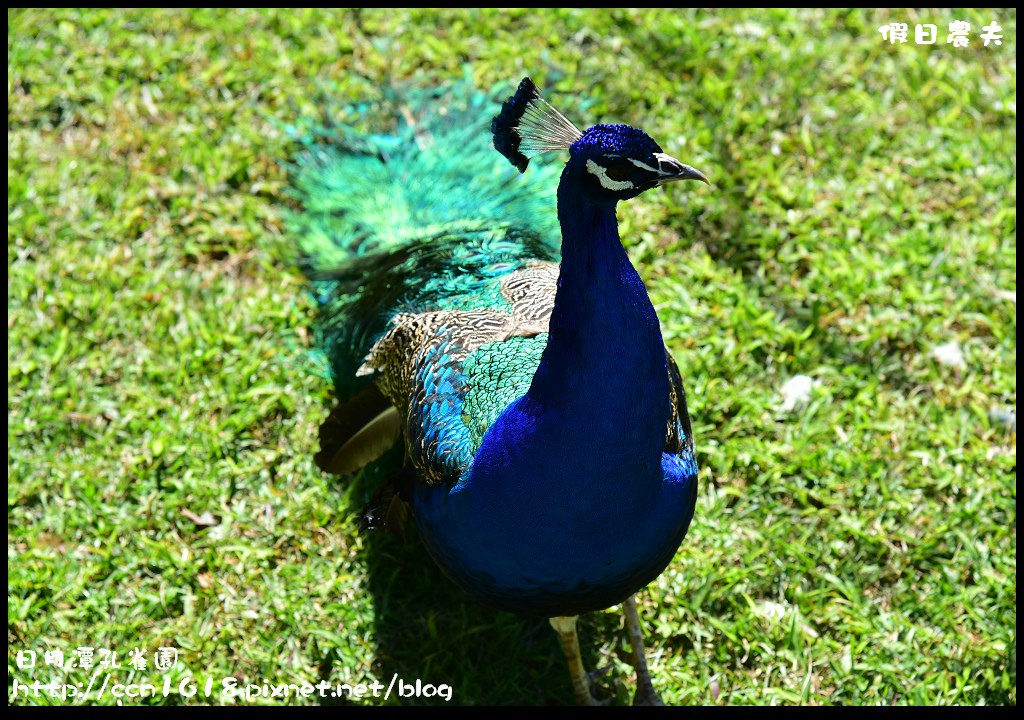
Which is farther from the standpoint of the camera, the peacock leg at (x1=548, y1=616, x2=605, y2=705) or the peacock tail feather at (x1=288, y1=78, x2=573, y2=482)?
the peacock leg at (x1=548, y1=616, x2=605, y2=705)

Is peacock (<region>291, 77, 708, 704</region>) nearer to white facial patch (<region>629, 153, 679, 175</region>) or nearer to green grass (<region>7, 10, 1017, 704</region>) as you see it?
white facial patch (<region>629, 153, 679, 175</region>)

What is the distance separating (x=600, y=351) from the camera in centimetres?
207

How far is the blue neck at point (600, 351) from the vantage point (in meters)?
2.04

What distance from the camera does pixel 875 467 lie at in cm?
326

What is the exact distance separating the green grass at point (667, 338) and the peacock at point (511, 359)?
1.16ft

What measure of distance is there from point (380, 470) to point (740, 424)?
1.13 m

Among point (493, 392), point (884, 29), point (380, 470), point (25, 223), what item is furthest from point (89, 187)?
point (884, 29)

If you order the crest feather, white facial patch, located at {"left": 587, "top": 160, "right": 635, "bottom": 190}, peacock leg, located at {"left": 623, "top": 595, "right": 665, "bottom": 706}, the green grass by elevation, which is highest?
the crest feather

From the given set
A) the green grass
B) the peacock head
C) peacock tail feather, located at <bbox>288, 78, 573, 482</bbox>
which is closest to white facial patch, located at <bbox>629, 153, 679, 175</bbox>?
the peacock head

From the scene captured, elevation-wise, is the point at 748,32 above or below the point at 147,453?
above

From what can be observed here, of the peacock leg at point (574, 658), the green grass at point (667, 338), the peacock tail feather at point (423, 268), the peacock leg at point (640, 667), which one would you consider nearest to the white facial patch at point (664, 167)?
the peacock tail feather at point (423, 268)

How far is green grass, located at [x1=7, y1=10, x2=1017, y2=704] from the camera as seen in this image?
3002mm

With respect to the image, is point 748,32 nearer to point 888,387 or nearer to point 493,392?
point 888,387

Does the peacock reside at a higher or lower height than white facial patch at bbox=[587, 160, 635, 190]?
lower
